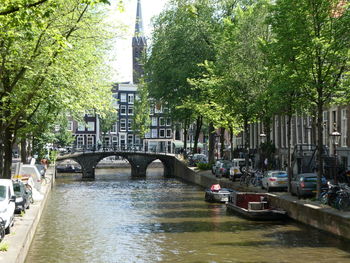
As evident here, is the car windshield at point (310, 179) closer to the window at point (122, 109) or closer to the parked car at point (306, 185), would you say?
the parked car at point (306, 185)

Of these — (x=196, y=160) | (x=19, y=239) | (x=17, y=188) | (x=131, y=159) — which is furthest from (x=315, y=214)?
(x=131, y=159)

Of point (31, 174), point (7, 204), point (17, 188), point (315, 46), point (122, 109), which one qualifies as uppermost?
point (122, 109)

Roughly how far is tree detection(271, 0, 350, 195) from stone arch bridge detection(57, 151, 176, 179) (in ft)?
160

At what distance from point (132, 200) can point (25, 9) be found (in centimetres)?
2913

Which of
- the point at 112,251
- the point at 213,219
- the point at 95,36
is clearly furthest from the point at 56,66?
the point at 213,219

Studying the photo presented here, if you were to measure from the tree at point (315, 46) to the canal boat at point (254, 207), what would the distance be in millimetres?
2270

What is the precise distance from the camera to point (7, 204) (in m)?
19.0

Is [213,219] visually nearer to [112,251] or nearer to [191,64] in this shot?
[112,251]

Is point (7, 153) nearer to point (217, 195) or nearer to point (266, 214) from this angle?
point (217, 195)

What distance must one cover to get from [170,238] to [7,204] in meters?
6.82

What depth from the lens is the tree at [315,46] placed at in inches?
1010

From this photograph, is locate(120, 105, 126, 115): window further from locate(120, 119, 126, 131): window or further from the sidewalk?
the sidewalk

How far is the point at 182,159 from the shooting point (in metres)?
71.4

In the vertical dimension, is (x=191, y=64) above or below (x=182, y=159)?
above
